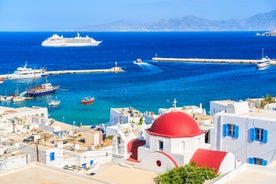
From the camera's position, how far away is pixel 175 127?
21328mm

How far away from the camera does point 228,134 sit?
24000 millimetres

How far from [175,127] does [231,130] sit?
13.3 feet

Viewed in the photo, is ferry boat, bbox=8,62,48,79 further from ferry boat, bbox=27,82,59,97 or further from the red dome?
the red dome

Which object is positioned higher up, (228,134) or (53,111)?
A: (228,134)

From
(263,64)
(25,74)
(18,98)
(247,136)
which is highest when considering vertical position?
(247,136)

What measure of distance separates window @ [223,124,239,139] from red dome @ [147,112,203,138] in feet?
8.75

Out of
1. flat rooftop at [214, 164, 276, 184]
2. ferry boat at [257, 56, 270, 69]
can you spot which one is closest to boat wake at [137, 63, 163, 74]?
ferry boat at [257, 56, 270, 69]

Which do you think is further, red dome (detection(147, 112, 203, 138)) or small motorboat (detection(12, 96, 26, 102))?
small motorboat (detection(12, 96, 26, 102))

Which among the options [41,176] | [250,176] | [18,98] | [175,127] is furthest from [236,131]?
[18,98]

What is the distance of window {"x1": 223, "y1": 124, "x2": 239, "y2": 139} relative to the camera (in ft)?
77.5

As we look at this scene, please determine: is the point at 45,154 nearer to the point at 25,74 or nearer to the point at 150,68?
the point at 25,74

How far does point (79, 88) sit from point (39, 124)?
4247 cm

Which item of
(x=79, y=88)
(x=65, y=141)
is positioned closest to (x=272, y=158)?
(x=65, y=141)

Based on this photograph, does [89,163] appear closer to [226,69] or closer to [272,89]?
[272,89]
